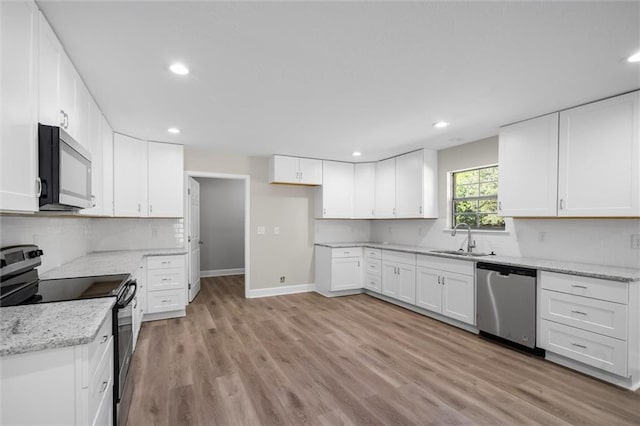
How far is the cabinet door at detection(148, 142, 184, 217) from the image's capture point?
415cm

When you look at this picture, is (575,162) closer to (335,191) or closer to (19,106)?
(335,191)

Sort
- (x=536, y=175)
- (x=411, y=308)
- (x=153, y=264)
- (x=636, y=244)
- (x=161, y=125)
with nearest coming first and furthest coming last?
(x=636, y=244), (x=536, y=175), (x=161, y=125), (x=153, y=264), (x=411, y=308)

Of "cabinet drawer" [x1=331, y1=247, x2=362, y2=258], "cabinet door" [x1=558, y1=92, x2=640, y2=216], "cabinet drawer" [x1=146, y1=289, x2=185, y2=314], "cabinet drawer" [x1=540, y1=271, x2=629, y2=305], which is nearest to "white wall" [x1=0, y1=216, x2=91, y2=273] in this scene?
"cabinet drawer" [x1=146, y1=289, x2=185, y2=314]

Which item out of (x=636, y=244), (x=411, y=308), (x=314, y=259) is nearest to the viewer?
(x=636, y=244)

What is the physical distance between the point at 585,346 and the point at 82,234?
5118 millimetres

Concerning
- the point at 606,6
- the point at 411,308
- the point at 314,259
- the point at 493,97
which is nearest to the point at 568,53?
the point at 606,6

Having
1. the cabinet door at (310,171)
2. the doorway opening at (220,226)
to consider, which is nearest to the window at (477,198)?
the cabinet door at (310,171)

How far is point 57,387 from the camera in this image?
115 centimetres

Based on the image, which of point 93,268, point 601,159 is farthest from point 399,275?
point 93,268

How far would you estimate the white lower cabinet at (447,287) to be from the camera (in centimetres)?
354

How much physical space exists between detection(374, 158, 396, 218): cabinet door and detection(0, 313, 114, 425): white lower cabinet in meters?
4.45

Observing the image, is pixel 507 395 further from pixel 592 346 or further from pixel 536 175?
pixel 536 175

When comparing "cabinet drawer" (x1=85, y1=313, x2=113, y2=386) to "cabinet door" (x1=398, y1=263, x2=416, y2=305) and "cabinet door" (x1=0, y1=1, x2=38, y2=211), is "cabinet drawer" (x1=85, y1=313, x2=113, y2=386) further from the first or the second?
"cabinet door" (x1=398, y1=263, x2=416, y2=305)

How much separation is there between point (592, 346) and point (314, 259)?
12.7 feet
